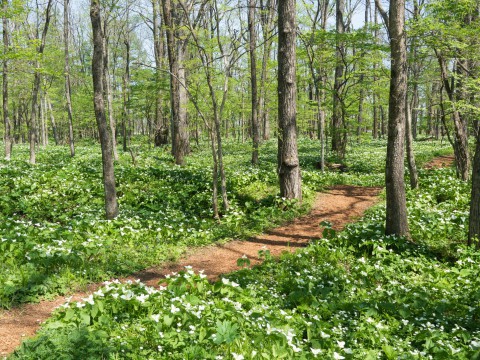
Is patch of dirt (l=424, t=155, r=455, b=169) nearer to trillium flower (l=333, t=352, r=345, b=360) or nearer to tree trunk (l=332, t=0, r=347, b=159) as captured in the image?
tree trunk (l=332, t=0, r=347, b=159)

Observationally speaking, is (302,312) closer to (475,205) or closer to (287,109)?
(475,205)

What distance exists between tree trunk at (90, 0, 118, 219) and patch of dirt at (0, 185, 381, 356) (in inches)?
108

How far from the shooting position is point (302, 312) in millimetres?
5094

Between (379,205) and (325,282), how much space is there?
513 centimetres

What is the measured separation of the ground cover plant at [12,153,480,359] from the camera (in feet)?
12.9

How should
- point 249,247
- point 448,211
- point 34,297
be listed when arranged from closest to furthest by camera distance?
point 34,297 → point 249,247 → point 448,211

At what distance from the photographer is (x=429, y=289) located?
5.78 m

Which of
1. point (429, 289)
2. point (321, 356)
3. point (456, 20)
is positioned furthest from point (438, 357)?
point (456, 20)

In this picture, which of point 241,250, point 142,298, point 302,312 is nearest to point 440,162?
point 241,250

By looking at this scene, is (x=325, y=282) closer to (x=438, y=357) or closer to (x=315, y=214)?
(x=438, y=357)

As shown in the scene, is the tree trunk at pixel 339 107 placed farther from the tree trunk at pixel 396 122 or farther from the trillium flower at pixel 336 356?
the trillium flower at pixel 336 356

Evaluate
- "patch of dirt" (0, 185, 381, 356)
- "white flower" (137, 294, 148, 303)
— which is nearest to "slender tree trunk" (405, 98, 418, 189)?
"patch of dirt" (0, 185, 381, 356)

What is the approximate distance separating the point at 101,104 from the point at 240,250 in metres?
5.07

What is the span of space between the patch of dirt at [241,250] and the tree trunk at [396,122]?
1.74 metres
